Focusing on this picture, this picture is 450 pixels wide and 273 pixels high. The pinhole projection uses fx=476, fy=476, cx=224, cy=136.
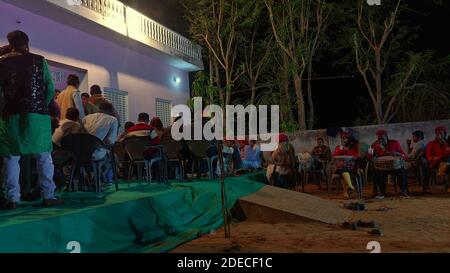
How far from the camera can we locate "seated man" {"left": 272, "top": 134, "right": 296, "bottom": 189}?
403 inches

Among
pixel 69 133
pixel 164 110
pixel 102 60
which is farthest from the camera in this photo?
pixel 164 110

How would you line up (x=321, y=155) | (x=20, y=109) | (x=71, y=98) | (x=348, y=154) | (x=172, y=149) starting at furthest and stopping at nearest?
1. (x=321, y=155)
2. (x=348, y=154)
3. (x=172, y=149)
4. (x=71, y=98)
5. (x=20, y=109)

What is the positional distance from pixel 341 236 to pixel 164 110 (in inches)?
356

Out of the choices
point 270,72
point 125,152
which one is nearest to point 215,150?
point 125,152

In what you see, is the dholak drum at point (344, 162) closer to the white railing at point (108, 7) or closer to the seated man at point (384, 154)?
the seated man at point (384, 154)

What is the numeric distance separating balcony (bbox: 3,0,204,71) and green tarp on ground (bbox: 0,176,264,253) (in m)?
4.17

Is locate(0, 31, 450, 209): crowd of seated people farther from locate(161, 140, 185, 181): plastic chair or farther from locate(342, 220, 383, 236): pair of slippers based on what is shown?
locate(342, 220, 383, 236): pair of slippers

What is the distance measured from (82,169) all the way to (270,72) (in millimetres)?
11056

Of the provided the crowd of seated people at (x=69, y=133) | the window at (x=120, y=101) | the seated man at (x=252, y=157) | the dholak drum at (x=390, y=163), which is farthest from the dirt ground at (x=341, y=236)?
the window at (x=120, y=101)

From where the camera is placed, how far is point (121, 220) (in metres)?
4.96

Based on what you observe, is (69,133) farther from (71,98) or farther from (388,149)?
(388,149)

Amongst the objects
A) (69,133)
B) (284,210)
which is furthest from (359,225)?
(69,133)

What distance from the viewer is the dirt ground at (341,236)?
508 centimetres

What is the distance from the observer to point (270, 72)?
16688mm
